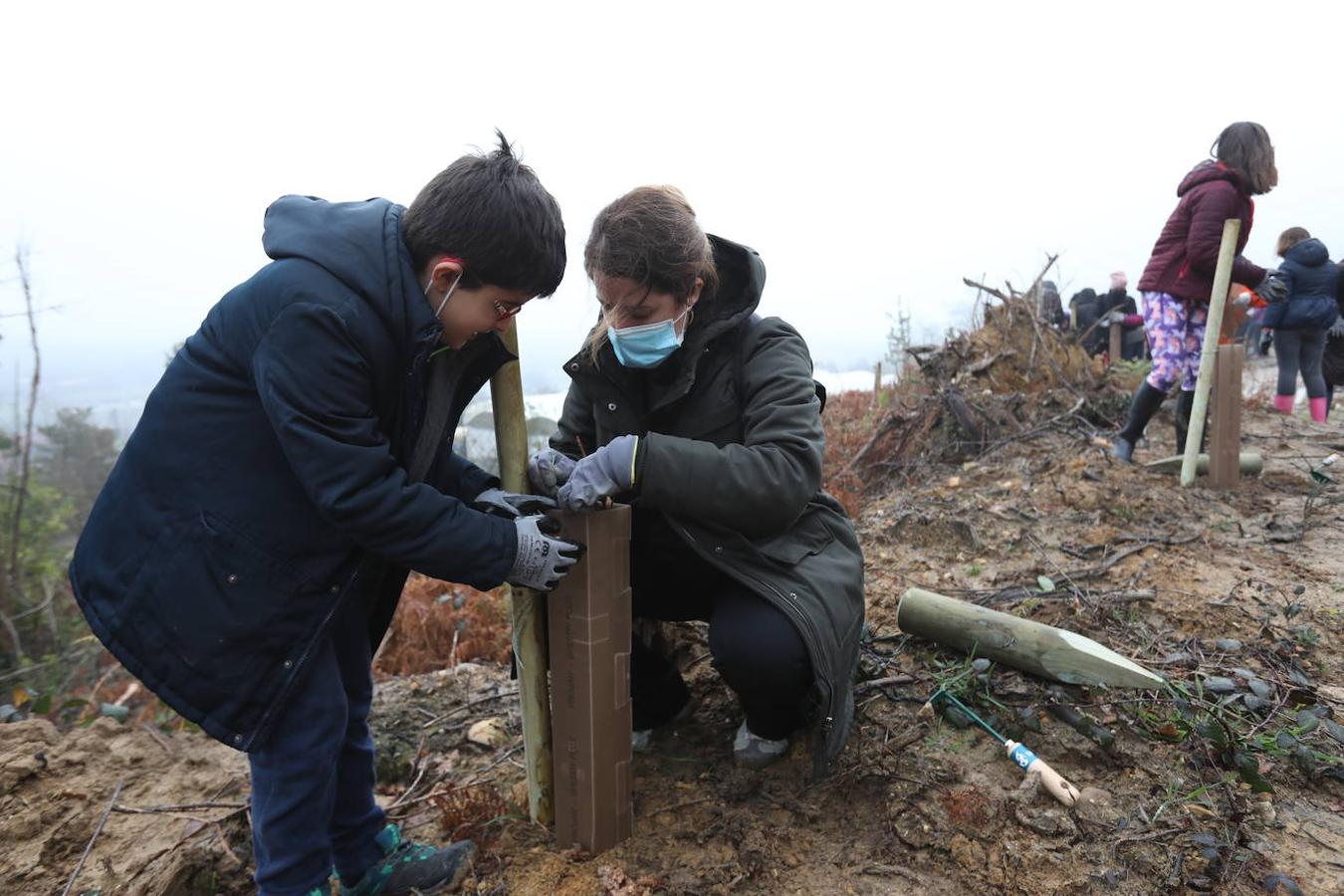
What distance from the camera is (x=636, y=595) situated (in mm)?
2387

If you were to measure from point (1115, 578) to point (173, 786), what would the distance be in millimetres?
3828

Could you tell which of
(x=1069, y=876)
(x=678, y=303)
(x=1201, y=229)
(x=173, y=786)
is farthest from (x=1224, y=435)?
(x=173, y=786)

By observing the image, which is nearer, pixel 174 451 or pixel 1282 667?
pixel 174 451

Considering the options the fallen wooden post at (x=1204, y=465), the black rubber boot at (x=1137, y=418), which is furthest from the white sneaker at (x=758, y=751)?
the black rubber boot at (x=1137, y=418)

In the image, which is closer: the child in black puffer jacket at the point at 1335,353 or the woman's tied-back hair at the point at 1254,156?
the woman's tied-back hair at the point at 1254,156

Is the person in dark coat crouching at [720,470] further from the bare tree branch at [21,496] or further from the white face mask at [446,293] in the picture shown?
the bare tree branch at [21,496]

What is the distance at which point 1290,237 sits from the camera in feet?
23.3

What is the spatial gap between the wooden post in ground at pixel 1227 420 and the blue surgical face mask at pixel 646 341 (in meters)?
4.05

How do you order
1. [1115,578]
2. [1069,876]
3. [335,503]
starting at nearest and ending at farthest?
[335,503], [1069,876], [1115,578]

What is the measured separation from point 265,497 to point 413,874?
1085 millimetres

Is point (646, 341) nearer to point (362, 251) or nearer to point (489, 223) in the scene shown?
point (489, 223)

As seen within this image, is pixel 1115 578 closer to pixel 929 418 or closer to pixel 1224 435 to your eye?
pixel 1224 435

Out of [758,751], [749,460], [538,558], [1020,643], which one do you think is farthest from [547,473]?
[1020,643]

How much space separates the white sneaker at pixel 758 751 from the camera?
7.45 ft
